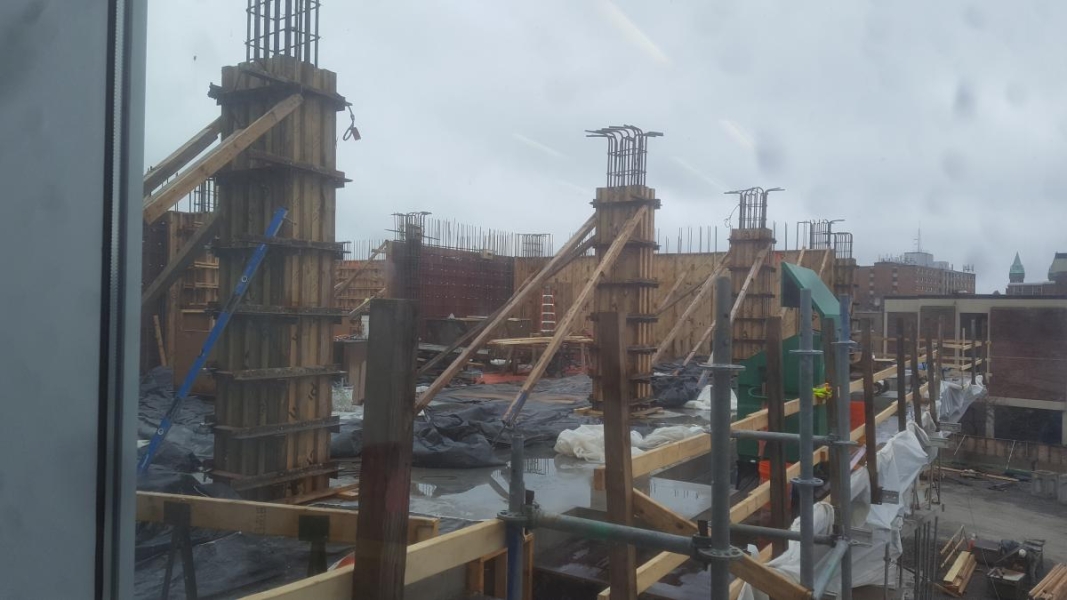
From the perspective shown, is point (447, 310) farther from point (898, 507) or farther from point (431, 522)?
point (431, 522)

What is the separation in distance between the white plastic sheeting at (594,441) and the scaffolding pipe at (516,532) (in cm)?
478

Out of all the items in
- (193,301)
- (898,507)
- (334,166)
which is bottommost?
(898,507)

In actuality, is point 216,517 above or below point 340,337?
below

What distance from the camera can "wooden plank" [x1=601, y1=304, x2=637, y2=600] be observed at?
10.1ft

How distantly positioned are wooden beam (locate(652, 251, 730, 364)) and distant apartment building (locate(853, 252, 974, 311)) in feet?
50.8

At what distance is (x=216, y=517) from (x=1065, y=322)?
2605 cm

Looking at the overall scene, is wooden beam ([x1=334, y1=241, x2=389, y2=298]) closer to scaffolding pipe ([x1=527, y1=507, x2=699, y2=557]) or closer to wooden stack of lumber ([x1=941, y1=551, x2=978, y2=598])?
scaffolding pipe ([x1=527, y1=507, x2=699, y2=557])

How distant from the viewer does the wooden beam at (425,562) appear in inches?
77.0

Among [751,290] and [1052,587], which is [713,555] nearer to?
[751,290]

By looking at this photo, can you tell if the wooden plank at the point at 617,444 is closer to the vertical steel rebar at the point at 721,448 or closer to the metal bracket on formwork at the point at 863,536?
the vertical steel rebar at the point at 721,448

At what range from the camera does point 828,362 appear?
588cm

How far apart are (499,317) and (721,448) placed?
5960 millimetres

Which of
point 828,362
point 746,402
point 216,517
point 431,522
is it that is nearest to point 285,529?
point 216,517

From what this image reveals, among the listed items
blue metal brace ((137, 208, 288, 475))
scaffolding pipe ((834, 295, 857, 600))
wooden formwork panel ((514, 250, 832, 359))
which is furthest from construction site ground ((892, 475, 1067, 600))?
blue metal brace ((137, 208, 288, 475))
